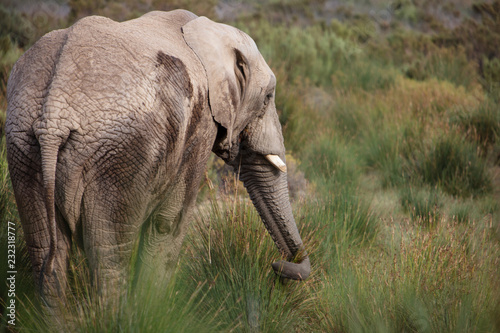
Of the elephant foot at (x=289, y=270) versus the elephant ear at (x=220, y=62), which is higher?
the elephant ear at (x=220, y=62)

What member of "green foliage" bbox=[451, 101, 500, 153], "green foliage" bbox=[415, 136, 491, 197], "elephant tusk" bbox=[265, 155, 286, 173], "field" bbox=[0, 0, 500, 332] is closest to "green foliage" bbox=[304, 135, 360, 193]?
"field" bbox=[0, 0, 500, 332]

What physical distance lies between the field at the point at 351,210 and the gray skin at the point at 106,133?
0.21 meters

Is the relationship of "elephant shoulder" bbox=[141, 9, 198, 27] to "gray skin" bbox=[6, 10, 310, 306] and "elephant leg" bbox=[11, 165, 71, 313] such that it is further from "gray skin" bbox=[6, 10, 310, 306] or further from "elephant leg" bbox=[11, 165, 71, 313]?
"elephant leg" bbox=[11, 165, 71, 313]

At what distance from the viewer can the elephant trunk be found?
3125 millimetres

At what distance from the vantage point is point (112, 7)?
36.5 ft

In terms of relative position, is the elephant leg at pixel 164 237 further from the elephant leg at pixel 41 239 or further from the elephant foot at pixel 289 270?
the elephant foot at pixel 289 270

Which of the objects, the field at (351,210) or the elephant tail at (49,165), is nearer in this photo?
the elephant tail at (49,165)

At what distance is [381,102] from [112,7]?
646 cm

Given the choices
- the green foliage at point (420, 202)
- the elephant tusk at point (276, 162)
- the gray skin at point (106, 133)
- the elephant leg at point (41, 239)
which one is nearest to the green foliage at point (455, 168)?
the green foliage at point (420, 202)

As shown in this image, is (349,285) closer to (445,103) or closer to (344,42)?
(445,103)

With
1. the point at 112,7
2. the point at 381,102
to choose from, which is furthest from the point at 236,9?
the point at 381,102

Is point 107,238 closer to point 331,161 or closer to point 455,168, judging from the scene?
point 331,161

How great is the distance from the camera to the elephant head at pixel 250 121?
8.44 feet

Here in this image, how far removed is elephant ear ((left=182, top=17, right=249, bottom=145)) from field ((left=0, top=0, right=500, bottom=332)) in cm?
88
